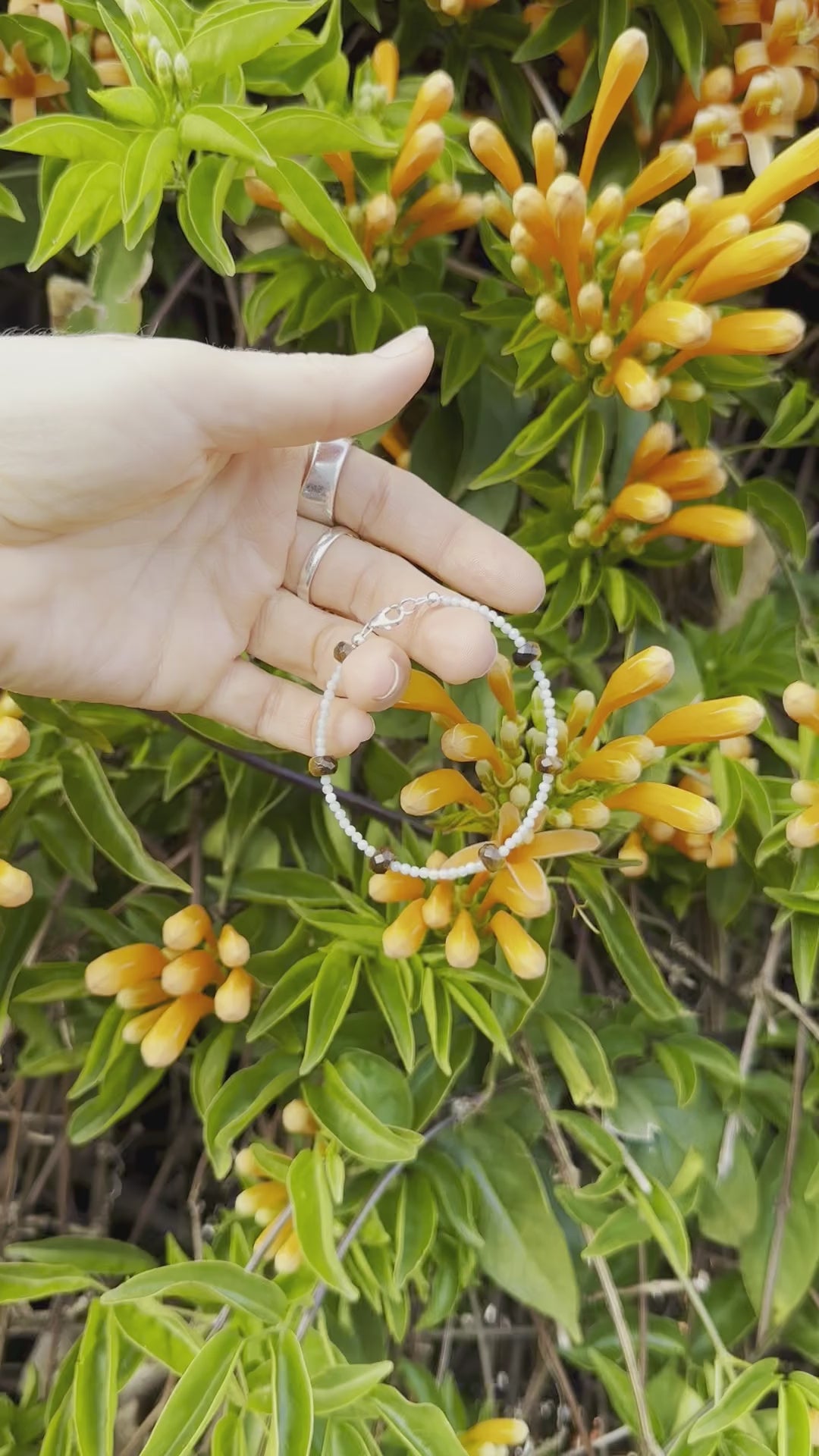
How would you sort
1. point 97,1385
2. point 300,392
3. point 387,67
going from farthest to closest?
point 387,67
point 97,1385
point 300,392

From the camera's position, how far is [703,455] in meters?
0.77

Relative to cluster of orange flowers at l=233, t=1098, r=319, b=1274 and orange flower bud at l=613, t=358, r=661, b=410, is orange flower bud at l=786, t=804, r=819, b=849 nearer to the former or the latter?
orange flower bud at l=613, t=358, r=661, b=410

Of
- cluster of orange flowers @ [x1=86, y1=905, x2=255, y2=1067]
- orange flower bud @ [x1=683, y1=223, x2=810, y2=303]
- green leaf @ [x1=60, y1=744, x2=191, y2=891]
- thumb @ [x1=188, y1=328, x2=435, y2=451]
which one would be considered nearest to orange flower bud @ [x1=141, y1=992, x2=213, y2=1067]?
cluster of orange flowers @ [x1=86, y1=905, x2=255, y2=1067]

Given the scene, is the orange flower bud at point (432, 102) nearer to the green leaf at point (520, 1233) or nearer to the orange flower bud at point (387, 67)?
the orange flower bud at point (387, 67)

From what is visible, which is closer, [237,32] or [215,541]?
[237,32]

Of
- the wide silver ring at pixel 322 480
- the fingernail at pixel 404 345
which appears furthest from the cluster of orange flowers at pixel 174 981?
the fingernail at pixel 404 345

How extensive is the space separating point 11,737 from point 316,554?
267 mm

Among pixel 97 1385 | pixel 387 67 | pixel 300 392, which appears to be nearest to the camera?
pixel 300 392

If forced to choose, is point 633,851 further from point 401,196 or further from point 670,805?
point 401,196

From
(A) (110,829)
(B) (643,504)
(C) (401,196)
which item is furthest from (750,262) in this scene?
(A) (110,829)

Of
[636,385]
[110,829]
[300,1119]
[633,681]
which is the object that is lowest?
[300,1119]

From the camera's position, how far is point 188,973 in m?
0.74

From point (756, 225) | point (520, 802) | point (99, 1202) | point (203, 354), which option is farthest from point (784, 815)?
point (99, 1202)

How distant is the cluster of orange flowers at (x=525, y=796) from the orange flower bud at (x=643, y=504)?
0.12 metres
